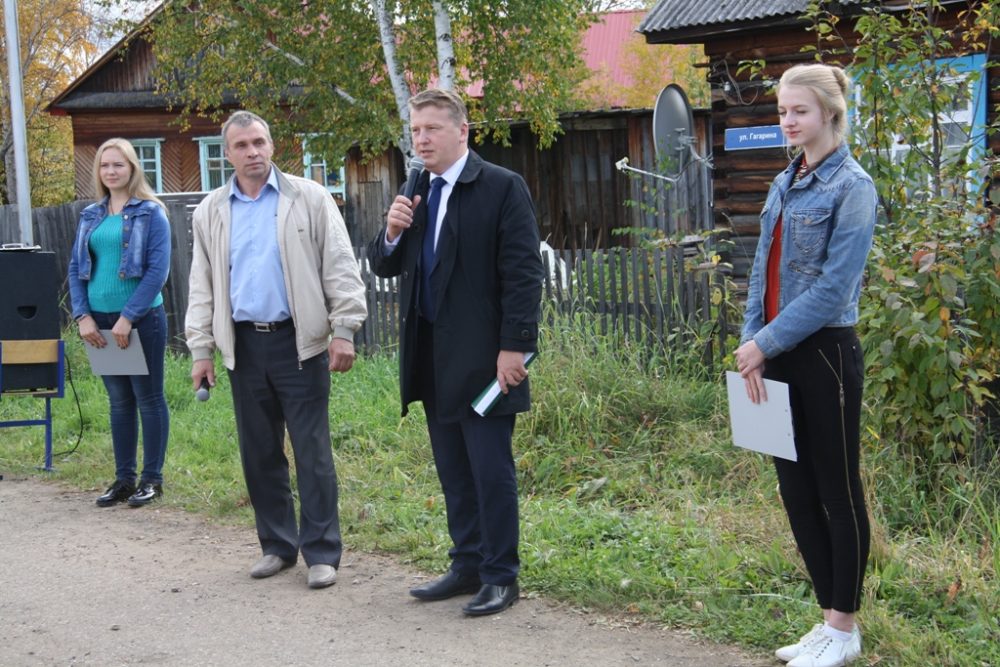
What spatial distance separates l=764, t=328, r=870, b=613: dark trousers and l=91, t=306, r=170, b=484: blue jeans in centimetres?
410

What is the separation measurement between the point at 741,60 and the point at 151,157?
23032 mm

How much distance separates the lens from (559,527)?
5492 mm

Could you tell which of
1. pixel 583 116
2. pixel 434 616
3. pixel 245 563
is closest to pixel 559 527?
pixel 434 616

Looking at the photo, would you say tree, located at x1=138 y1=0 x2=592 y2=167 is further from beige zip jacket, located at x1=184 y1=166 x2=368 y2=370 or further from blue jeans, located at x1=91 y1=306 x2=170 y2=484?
beige zip jacket, located at x1=184 y1=166 x2=368 y2=370

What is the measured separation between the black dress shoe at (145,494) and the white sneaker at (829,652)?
4205 millimetres

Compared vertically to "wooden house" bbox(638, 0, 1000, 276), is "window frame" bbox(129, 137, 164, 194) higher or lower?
higher

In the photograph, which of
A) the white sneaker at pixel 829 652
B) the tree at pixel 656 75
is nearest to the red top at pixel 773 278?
the white sneaker at pixel 829 652

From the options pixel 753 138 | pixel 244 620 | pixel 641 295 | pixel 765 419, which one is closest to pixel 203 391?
pixel 244 620

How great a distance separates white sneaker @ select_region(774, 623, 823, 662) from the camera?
3.90 metres

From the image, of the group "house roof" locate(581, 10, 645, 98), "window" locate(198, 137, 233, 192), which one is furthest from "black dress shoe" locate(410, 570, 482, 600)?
"house roof" locate(581, 10, 645, 98)

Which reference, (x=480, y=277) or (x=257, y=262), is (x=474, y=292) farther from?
(x=257, y=262)

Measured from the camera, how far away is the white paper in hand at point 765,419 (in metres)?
3.80

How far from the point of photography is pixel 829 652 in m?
3.82

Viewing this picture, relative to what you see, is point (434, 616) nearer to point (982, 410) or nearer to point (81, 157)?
point (982, 410)
